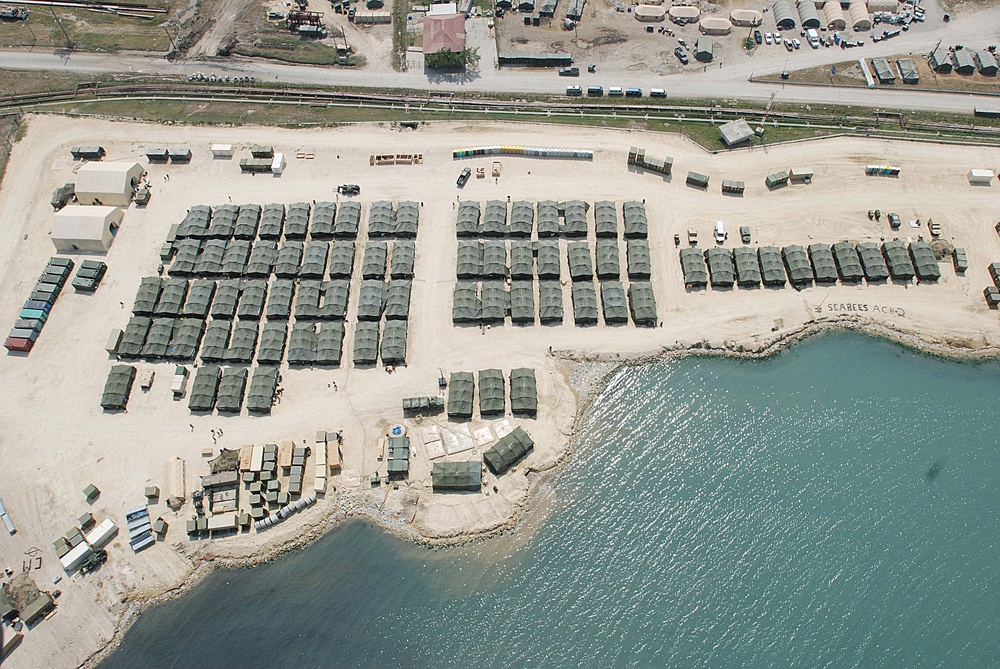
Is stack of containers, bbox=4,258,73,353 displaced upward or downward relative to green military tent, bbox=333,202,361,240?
downward

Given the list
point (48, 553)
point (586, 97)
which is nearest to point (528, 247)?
point (586, 97)

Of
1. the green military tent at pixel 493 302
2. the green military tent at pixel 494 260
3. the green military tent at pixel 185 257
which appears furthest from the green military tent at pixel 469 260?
the green military tent at pixel 185 257

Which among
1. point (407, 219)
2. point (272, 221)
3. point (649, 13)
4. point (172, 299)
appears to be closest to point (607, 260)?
point (407, 219)

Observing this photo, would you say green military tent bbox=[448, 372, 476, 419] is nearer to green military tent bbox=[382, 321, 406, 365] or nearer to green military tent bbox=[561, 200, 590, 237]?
green military tent bbox=[382, 321, 406, 365]

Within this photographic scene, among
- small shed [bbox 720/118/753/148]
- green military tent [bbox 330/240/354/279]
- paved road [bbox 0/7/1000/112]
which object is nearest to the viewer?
green military tent [bbox 330/240/354/279]

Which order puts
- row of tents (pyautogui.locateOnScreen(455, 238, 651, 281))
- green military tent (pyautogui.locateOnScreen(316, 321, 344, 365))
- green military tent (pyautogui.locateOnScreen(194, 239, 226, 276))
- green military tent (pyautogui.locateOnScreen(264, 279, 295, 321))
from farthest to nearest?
green military tent (pyautogui.locateOnScreen(194, 239, 226, 276))
row of tents (pyautogui.locateOnScreen(455, 238, 651, 281))
green military tent (pyautogui.locateOnScreen(264, 279, 295, 321))
green military tent (pyautogui.locateOnScreen(316, 321, 344, 365))

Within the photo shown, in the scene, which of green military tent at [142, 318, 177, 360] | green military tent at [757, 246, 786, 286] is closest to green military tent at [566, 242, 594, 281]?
green military tent at [757, 246, 786, 286]
